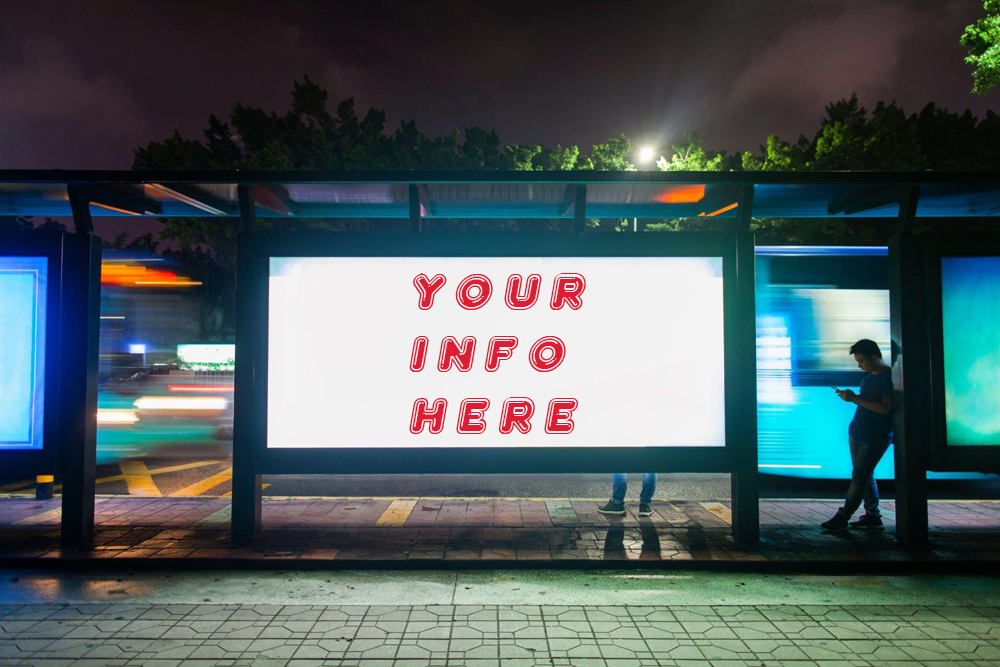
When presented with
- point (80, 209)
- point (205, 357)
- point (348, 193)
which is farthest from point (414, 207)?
point (205, 357)

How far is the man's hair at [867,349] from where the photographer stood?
6.38 m

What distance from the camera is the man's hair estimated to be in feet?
20.9

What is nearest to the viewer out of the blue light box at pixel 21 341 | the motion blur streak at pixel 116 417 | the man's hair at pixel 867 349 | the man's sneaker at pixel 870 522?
the blue light box at pixel 21 341

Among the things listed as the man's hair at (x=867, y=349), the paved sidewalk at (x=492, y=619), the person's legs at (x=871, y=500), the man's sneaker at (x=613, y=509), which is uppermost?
the man's hair at (x=867, y=349)

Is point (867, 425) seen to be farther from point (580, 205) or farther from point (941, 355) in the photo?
point (580, 205)

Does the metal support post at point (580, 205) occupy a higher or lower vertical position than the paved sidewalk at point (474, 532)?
higher

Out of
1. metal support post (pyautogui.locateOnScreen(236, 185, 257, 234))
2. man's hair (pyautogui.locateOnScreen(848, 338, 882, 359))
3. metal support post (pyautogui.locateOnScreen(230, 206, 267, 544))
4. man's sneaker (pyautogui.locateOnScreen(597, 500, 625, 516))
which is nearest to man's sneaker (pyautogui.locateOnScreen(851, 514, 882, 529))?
man's hair (pyautogui.locateOnScreen(848, 338, 882, 359))

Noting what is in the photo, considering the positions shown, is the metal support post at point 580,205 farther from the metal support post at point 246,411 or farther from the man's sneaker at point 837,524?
the man's sneaker at point 837,524

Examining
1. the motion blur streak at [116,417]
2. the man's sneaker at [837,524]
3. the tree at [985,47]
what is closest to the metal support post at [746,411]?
the man's sneaker at [837,524]

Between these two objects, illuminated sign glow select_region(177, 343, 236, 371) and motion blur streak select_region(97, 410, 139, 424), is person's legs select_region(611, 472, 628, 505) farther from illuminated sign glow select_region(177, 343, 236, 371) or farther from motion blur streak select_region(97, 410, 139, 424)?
motion blur streak select_region(97, 410, 139, 424)

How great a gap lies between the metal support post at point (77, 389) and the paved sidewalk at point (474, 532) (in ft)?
1.11

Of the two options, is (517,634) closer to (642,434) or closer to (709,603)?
(709,603)

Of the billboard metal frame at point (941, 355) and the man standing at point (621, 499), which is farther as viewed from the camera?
the man standing at point (621, 499)

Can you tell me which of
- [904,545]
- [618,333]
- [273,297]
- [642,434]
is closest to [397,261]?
[273,297]
